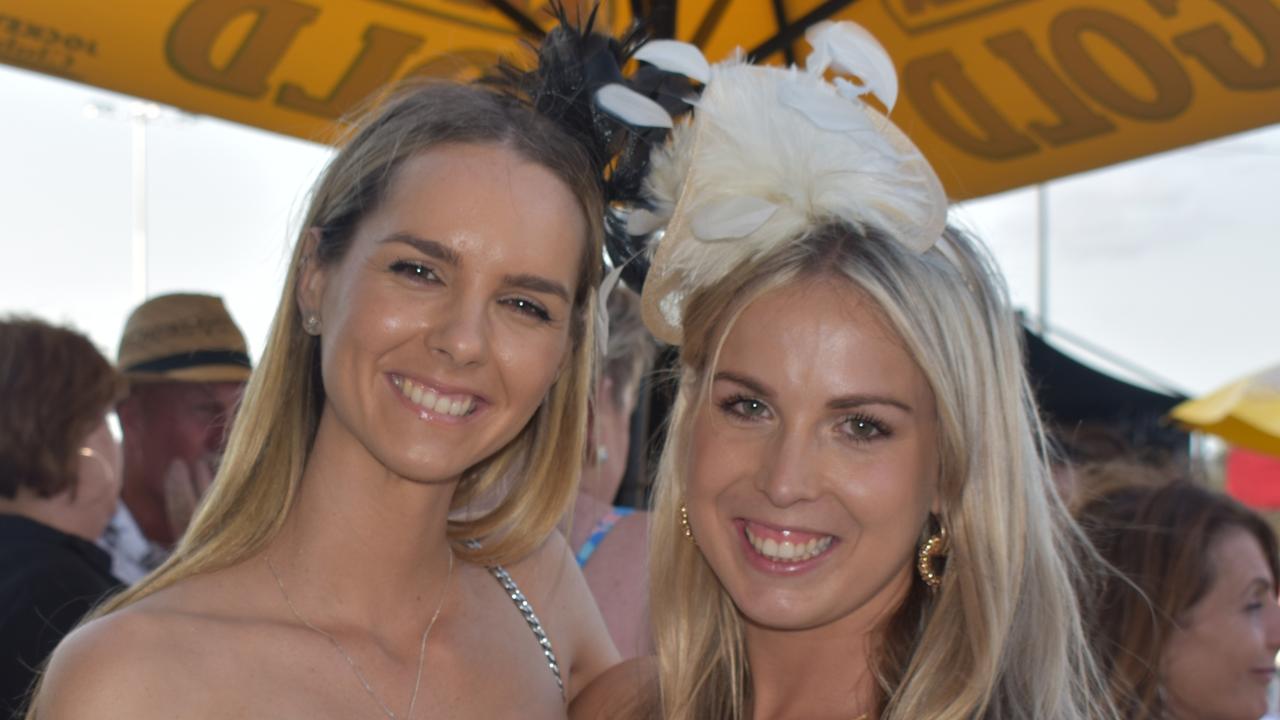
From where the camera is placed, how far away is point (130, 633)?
1.84 meters

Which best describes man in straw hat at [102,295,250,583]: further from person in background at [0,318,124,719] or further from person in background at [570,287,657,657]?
person in background at [570,287,657,657]

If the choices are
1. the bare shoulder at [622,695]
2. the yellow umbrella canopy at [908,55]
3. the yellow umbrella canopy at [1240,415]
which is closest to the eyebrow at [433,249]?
the bare shoulder at [622,695]

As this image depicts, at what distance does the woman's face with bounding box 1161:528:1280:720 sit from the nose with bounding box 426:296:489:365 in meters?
1.90

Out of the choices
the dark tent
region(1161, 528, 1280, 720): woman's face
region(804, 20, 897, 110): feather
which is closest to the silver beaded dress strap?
region(804, 20, 897, 110): feather

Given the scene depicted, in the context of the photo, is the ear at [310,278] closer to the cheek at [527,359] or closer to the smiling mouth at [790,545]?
the cheek at [527,359]

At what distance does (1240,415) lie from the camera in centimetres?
525

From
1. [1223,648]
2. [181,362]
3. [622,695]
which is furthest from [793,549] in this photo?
[181,362]

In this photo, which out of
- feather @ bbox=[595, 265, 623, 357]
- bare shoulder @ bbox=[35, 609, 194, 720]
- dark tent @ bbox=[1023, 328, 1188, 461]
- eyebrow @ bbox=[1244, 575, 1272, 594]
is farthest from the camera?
dark tent @ bbox=[1023, 328, 1188, 461]

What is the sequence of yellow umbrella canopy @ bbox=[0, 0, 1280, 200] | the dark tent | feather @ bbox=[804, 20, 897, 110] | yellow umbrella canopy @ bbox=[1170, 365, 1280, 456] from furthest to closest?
the dark tent, yellow umbrella canopy @ bbox=[1170, 365, 1280, 456], yellow umbrella canopy @ bbox=[0, 0, 1280, 200], feather @ bbox=[804, 20, 897, 110]

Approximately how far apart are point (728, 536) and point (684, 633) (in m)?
0.33

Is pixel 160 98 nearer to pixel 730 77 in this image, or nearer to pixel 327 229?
pixel 327 229

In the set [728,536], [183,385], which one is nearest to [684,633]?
[728,536]

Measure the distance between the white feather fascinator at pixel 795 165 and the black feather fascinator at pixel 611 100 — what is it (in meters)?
0.14

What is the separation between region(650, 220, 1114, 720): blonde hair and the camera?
1863 mm
